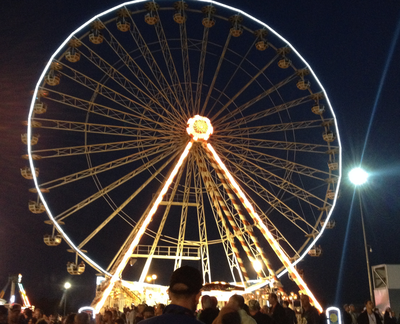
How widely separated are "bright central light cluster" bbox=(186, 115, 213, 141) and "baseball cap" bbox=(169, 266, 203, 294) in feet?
56.4

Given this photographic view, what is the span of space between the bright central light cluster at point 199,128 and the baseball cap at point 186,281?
17.2 metres

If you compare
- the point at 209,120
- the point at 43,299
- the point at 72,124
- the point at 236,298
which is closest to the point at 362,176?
the point at 209,120

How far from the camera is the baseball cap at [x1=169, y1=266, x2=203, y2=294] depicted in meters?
2.77

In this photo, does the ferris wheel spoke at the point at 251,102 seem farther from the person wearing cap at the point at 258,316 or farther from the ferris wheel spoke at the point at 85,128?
the person wearing cap at the point at 258,316

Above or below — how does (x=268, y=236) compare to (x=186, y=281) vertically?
above

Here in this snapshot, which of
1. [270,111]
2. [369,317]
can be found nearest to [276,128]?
[270,111]

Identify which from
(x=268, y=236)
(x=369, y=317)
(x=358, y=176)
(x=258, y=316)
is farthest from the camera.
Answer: (x=358, y=176)

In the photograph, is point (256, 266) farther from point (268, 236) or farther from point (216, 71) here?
point (216, 71)

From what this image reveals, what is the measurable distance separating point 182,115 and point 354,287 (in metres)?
40.9

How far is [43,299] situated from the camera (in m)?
57.6

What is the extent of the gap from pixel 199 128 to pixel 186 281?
17.6 meters

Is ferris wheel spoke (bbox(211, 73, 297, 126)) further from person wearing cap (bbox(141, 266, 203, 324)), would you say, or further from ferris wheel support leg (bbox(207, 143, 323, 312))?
person wearing cap (bbox(141, 266, 203, 324))

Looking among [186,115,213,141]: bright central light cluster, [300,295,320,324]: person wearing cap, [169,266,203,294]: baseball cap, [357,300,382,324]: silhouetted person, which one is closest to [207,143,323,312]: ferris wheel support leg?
[186,115,213,141]: bright central light cluster

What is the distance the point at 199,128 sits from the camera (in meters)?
20.2
